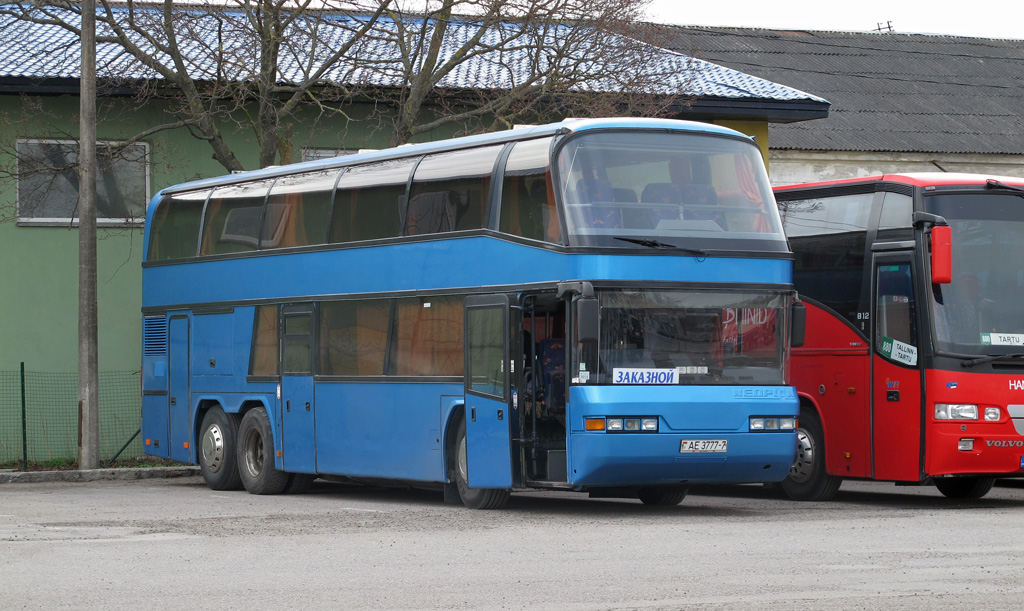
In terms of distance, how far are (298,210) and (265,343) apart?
1.70 meters

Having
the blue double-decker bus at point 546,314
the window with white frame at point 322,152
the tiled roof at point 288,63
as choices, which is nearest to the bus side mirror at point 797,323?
the blue double-decker bus at point 546,314

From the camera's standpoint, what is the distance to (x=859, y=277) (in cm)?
1669

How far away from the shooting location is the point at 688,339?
1452cm

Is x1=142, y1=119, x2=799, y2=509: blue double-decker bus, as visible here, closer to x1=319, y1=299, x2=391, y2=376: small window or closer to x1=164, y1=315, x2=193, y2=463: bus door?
x1=319, y1=299, x2=391, y2=376: small window

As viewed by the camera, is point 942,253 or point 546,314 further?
point 942,253

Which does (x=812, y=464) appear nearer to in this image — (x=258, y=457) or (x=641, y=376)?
(x=641, y=376)

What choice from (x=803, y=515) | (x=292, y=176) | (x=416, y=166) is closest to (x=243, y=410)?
(x=292, y=176)

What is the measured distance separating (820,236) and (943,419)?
287cm

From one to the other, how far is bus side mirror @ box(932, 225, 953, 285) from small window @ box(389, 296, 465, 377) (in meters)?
4.62

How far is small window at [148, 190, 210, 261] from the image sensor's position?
20.2m

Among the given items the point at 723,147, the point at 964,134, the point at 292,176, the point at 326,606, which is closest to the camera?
the point at 326,606

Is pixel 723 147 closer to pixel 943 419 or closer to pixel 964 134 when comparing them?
pixel 943 419

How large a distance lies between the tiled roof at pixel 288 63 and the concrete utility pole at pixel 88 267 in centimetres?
130

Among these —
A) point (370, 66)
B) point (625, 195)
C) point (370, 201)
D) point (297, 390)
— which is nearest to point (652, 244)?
point (625, 195)
